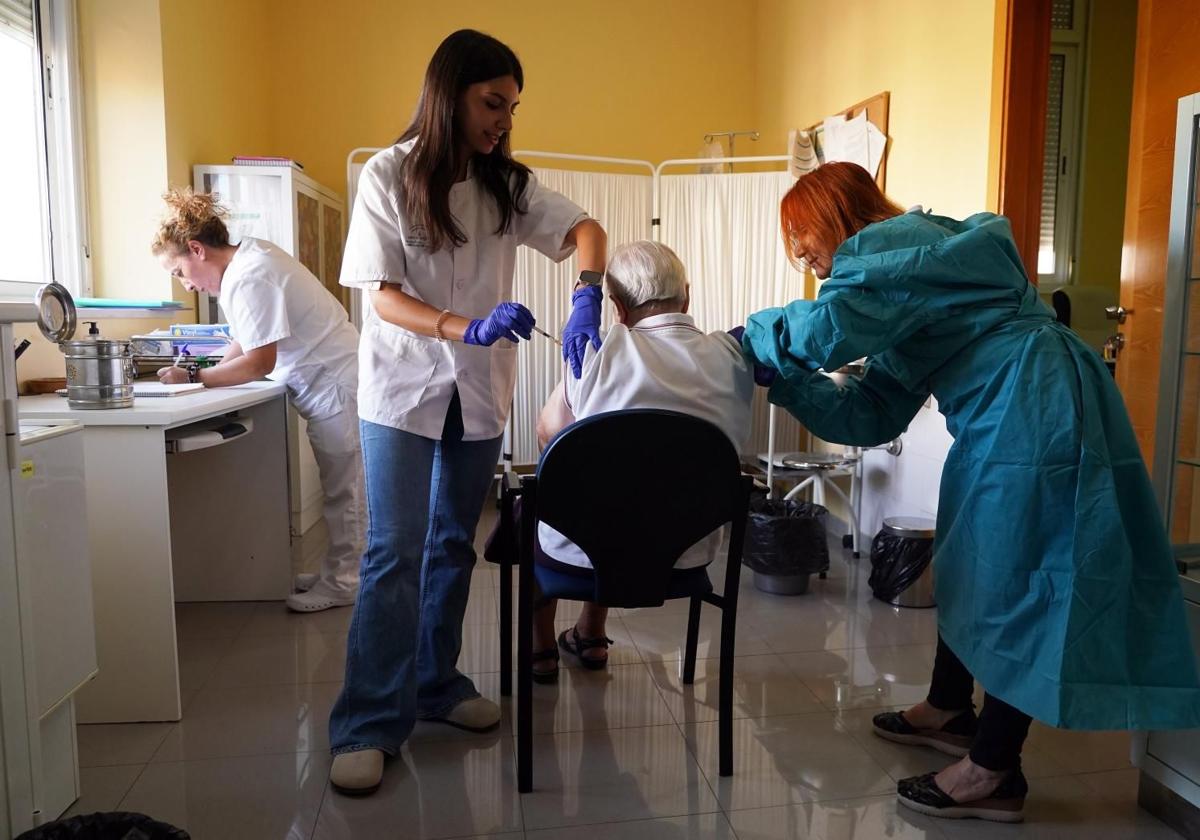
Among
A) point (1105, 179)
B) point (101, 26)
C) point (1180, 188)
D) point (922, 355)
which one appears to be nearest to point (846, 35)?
point (1105, 179)

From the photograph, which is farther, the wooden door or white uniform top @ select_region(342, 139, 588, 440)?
the wooden door

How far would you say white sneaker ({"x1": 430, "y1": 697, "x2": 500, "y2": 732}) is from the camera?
2.02 meters

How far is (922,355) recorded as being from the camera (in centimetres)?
165

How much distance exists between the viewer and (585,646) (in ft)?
7.95

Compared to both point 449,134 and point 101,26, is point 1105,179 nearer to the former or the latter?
point 449,134

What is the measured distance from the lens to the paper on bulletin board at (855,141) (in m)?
3.60

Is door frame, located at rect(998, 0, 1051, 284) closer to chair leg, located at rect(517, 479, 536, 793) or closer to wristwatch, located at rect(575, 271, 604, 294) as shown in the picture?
wristwatch, located at rect(575, 271, 604, 294)

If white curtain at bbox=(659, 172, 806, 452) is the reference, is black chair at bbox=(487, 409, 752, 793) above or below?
below

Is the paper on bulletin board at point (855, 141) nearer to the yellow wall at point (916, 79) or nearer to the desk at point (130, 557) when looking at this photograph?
the yellow wall at point (916, 79)

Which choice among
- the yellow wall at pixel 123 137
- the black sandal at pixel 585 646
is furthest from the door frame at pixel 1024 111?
the yellow wall at pixel 123 137

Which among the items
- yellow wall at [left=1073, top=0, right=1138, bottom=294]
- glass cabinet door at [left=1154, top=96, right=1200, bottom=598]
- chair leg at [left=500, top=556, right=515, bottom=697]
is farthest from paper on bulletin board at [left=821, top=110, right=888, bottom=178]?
chair leg at [left=500, top=556, right=515, bottom=697]

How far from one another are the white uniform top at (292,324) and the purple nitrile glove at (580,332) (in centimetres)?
135

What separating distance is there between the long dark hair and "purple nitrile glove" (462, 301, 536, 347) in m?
0.22

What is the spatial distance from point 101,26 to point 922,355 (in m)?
3.36
